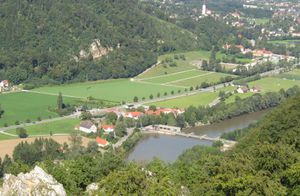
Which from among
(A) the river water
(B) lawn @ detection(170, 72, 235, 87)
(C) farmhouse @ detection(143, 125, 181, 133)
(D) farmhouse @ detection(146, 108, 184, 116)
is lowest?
(A) the river water

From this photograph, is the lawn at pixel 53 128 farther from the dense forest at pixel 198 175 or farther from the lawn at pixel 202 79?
the dense forest at pixel 198 175

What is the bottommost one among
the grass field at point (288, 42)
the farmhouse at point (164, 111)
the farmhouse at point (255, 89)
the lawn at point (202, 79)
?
the farmhouse at point (164, 111)

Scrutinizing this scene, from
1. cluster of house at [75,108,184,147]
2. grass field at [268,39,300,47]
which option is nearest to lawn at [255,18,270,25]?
grass field at [268,39,300,47]

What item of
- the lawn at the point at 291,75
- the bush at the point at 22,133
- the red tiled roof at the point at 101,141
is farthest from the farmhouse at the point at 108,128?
the lawn at the point at 291,75

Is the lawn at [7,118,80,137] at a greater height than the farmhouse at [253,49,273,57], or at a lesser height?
lesser

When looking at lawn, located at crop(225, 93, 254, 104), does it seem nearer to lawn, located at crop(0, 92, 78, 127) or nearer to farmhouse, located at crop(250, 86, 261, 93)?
farmhouse, located at crop(250, 86, 261, 93)

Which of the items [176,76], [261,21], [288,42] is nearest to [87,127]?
[176,76]

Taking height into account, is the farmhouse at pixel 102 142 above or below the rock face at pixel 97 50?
below

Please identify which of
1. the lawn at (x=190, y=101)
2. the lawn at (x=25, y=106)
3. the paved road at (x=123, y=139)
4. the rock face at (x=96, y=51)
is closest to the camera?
the paved road at (x=123, y=139)
